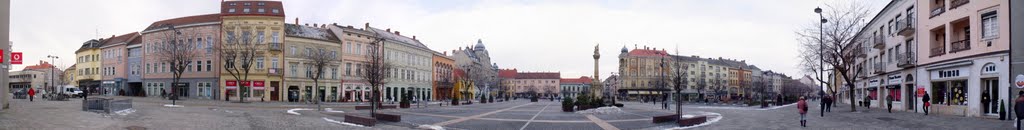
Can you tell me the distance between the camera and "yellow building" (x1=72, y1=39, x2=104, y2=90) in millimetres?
77000

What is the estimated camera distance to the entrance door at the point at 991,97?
25778 millimetres

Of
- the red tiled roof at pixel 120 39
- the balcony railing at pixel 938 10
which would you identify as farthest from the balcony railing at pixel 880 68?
the red tiled roof at pixel 120 39

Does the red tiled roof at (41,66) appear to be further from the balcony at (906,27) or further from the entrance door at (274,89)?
the balcony at (906,27)

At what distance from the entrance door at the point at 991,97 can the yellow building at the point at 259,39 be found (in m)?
49.7

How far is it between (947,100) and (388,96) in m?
53.8

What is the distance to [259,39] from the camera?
201ft

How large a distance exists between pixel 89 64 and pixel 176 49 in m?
31.5

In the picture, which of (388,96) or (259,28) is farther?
(388,96)

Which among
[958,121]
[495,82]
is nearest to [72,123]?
[958,121]

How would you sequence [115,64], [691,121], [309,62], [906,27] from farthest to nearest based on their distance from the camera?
1. [115,64]
2. [309,62]
3. [906,27]
4. [691,121]

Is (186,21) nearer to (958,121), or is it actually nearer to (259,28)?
(259,28)

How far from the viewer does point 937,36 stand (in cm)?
2995

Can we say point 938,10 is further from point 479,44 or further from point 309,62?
point 479,44

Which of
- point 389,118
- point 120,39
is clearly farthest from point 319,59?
point 389,118
